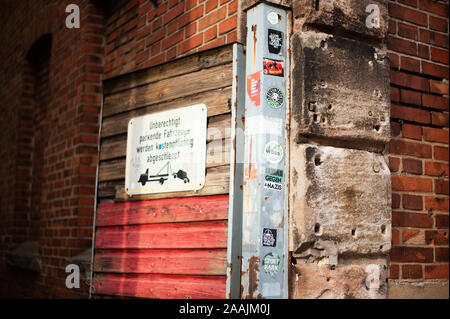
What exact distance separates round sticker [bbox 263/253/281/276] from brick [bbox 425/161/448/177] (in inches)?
43.9

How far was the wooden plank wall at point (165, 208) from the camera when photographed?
2637 millimetres

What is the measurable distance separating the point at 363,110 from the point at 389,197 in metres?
0.49

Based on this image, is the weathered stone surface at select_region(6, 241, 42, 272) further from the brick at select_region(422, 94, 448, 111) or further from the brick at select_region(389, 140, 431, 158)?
the brick at select_region(422, 94, 448, 111)

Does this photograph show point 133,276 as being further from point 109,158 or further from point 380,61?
point 380,61

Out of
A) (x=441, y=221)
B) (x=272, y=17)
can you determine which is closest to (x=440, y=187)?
(x=441, y=221)

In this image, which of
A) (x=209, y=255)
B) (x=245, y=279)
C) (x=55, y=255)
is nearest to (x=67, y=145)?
(x=55, y=255)

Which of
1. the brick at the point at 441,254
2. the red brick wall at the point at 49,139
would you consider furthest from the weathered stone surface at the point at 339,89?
the red brick wall at the point at 49,139

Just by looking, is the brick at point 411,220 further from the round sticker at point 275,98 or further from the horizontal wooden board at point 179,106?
the horizontal wooden board at point 179,106

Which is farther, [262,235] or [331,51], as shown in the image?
[331,51]

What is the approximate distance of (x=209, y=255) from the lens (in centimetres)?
264

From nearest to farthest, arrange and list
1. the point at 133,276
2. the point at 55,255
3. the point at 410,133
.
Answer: the point at 410,133 < the point at 133,276 < the point at 55,255

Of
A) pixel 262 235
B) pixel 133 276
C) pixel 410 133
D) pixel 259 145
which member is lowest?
pixel 133 276

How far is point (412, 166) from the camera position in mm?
2867

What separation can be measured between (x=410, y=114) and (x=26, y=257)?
3923 millimetres
